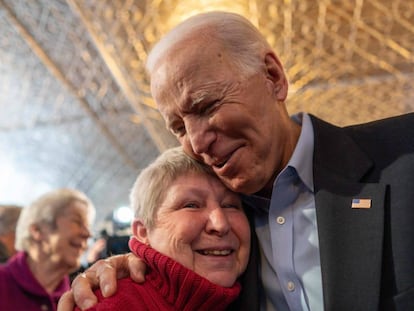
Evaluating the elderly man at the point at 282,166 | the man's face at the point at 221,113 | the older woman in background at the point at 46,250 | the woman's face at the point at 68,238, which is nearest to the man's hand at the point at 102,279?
the elderly man at the point at 282,166

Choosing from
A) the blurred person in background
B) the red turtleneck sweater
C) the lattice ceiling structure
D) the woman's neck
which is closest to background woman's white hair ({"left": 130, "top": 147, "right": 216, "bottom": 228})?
the red turtleneck sweater

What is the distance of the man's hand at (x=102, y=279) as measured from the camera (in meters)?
1.02

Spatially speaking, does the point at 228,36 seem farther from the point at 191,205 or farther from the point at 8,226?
the point at 8,226

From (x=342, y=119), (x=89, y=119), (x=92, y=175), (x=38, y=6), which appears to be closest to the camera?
(x=38, y=6)

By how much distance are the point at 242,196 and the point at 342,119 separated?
8.31 feet

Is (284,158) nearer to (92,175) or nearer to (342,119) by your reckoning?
(342,119)

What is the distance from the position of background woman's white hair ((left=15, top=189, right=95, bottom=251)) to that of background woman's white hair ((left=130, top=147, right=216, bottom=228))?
1.33 metres

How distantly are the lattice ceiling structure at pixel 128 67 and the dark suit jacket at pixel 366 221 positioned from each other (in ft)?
3.99

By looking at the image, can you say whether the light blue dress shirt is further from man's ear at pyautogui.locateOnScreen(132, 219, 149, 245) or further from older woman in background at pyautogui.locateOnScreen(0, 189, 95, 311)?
older woman in background at pyautogui.locateOnScreen(0, 189, 95, 311)

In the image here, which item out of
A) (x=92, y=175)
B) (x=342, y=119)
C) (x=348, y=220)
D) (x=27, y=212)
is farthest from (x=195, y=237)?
(x=92, y=175)

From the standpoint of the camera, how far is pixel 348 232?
99cm

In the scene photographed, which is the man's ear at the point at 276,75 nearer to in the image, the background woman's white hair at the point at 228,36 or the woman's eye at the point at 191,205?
the background woman's white hair at the point at 228,36

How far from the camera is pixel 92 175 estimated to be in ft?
15.7

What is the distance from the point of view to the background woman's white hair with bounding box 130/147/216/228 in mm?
1161
